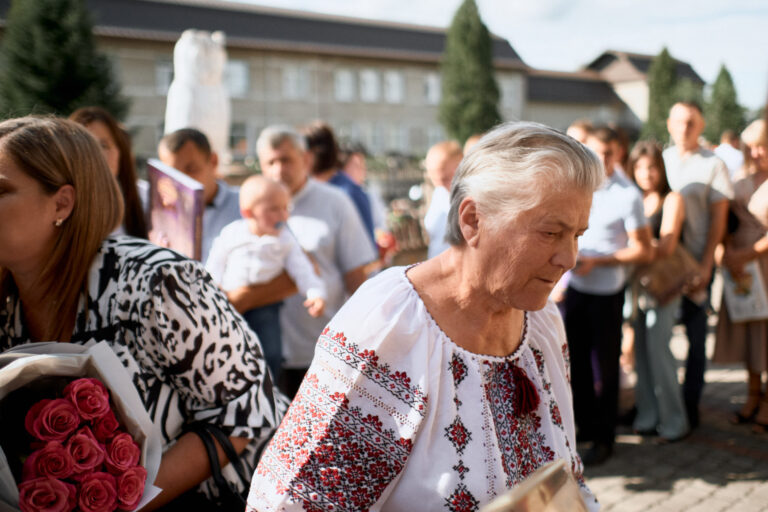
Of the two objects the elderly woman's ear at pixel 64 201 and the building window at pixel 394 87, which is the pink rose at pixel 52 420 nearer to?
the elderly woman's ear at pixel 64 201

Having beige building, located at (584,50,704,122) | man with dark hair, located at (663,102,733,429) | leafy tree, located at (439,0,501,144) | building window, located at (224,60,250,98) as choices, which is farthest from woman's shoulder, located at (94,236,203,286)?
beige building, located at (584,50,704,122)

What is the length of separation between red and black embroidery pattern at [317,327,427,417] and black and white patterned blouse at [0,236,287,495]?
39cm

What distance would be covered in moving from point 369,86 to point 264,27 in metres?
7.69

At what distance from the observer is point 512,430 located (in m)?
1.77

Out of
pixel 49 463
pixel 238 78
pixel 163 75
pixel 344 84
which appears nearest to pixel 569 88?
pixel 344 84

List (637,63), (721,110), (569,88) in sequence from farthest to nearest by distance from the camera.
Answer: (637,63) → (569,88) → (721,110)

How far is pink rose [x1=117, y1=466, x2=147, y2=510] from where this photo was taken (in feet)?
4.75

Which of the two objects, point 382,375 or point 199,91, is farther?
point 199,91

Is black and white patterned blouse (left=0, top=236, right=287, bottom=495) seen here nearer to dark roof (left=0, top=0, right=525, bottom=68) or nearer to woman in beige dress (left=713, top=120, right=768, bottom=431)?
woman in beige dress (left=713, top=120, right=768, bottom=431)

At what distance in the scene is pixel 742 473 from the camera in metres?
4.27

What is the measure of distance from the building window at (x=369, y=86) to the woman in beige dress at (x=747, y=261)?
130 feet

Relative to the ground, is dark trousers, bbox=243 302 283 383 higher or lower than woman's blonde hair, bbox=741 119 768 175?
lower

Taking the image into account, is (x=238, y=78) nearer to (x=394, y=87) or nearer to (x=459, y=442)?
(x=394, y=87)

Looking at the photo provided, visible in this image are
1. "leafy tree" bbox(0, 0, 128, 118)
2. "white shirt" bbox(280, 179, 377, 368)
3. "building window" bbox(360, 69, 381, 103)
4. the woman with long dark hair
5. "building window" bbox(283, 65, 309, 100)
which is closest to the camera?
the woman with long dark hair
